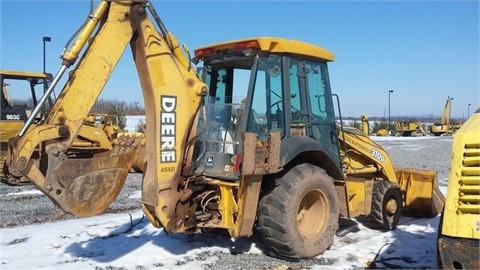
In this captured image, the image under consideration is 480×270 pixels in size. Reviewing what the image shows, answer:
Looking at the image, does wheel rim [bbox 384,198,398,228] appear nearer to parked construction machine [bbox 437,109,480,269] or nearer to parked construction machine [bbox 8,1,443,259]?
parked construction machine [bbox 8,1,443,259]

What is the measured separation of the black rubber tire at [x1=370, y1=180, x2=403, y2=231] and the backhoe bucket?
65 cm

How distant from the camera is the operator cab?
5.36 meters

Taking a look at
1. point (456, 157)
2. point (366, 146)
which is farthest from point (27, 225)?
point (456, 157)

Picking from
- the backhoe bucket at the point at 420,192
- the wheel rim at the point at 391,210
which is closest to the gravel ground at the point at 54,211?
the wheel rim at the point at 391,210

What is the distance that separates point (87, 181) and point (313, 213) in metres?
2.68

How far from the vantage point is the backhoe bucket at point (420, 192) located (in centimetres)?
770

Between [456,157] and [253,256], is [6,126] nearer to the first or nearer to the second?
[253,256]

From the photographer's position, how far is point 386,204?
6.98 m

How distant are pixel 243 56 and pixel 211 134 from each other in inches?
38.5

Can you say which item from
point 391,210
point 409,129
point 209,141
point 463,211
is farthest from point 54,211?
point 409,129

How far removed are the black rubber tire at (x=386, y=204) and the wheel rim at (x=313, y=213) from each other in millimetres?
1439

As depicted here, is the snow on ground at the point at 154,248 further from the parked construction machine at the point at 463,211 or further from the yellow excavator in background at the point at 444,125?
the yellow excavator in background at the point at 444,125

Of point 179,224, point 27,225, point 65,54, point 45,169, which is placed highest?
point 65,54

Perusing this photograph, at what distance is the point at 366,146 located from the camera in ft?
24.0
